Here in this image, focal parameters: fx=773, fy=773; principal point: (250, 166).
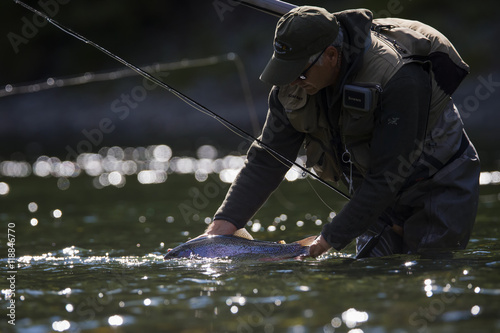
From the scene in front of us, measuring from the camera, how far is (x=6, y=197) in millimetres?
12734

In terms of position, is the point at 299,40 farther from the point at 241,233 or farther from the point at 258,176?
the point at 241,233

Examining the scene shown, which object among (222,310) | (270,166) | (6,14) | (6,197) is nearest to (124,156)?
(6,197)

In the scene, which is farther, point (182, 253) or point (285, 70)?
point (182, 253)

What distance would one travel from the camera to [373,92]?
4.83m

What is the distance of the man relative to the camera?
15.8 feet

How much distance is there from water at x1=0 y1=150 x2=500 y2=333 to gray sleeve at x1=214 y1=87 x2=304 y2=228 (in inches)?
15.2

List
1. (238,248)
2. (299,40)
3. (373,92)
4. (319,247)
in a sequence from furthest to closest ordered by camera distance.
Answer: (238,248) → (319,247) → (373,92) → (299,40)

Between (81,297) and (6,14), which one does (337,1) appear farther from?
(81,297)

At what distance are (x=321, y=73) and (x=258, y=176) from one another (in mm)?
1218
